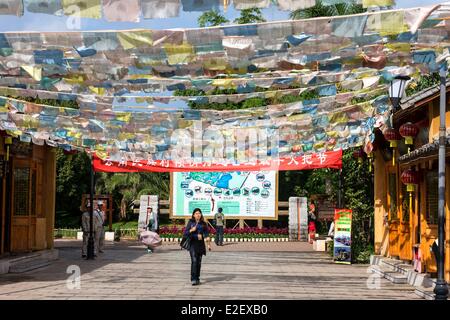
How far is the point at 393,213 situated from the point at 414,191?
2.91 m

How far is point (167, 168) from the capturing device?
84.7 ft

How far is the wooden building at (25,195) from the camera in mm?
20609

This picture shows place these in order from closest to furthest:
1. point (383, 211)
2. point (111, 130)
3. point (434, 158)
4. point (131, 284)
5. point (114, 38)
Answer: point (114, 38), point (434, 158), point (131, 284), point (111, 130), point (383, 211)

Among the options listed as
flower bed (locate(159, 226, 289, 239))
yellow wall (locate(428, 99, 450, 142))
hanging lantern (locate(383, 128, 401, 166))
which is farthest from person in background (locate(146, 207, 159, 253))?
yellow wall (locate(428, 99, 450, 142))

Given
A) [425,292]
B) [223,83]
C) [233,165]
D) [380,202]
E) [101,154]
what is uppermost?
[223,83]

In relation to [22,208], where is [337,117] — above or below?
above

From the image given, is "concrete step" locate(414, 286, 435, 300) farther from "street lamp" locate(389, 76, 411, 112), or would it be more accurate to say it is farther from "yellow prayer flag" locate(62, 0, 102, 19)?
"yellow prayer flag" locate(62, 0, 102, 19)

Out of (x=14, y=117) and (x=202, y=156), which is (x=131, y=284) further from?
(x=202, y=156)

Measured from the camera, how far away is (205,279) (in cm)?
1758

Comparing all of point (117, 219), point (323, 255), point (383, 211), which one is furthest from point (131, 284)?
point (117, 219)

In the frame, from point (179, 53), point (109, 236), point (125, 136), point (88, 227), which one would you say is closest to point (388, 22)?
point (179, 53)

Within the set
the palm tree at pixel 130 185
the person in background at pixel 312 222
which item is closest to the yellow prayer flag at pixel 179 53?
the person in background at pixel 312 222

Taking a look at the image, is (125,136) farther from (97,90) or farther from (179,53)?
(179,53)

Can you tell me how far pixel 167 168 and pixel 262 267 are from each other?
6044mm
